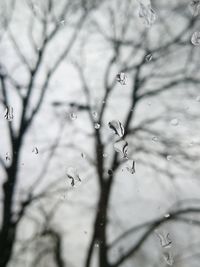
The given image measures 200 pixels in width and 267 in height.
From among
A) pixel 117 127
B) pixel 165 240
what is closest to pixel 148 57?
pixel 117 127

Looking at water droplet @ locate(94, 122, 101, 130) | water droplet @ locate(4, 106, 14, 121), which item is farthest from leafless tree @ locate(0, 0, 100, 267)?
water droplet @ locate(94, 122, 101, 130)

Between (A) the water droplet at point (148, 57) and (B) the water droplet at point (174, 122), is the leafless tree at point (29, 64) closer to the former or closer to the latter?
(A) the water droplet at point (148, 57)

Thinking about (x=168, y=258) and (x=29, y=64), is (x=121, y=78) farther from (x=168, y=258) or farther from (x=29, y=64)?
(x=168, y=258)

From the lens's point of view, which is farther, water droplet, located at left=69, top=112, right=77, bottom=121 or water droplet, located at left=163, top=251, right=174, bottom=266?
water droplet, located at left=69, top=112, right=77, bottom=121

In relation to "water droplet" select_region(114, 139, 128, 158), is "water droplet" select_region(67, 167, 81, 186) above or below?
below

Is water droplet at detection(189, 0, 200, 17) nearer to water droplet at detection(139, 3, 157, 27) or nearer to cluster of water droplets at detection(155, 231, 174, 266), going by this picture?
water droplet at detection(139, 3, 157, 27)

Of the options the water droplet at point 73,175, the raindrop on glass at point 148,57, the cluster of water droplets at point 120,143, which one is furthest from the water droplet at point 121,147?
the raindrop on glass at point 148,57

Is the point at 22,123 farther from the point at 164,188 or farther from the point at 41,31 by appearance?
the point at 164,188
